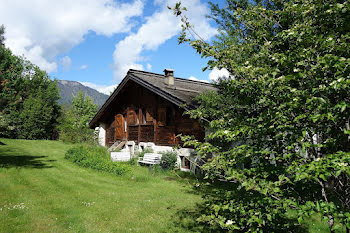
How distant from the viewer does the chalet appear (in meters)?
12.6

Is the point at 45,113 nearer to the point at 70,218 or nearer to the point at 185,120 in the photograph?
the point at 185,120

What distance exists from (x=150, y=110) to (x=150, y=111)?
0.21 feet

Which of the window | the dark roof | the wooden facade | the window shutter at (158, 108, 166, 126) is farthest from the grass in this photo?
the window shutter at (158, 108, 166, 126)

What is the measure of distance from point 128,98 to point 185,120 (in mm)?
7347

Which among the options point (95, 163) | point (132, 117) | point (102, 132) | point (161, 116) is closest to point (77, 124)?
point (102, 132)

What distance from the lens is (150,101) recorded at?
1578 centimetres

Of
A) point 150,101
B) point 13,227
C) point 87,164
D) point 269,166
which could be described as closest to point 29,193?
point 13,227

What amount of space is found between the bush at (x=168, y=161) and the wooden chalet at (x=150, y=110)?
0.81m

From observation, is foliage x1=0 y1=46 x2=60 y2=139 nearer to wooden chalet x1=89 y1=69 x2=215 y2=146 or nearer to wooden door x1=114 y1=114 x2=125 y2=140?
wooden chalet x1=89 y1=69 x2=215 y2=146

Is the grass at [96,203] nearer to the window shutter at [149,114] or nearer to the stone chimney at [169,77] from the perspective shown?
the window shutter at [149,114]

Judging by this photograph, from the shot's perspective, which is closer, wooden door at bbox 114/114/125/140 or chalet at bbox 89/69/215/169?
chalet at bbox 89/69/215/169

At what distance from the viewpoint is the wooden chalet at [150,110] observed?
1255cm

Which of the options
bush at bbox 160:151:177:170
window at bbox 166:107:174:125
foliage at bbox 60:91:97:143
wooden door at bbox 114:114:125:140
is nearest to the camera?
bush at bbox 160:151:177:170

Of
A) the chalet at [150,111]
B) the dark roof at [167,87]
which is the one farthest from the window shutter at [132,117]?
the dark roof at [167,87]
